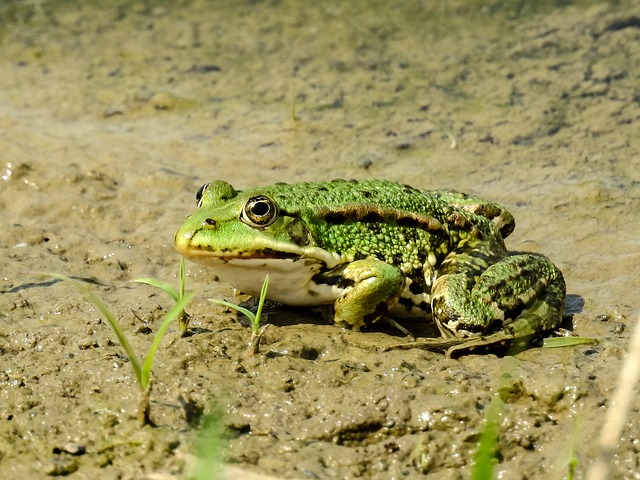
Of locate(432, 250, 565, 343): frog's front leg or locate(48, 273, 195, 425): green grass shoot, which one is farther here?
locate(432, 250, 565, 343): frog's front leg

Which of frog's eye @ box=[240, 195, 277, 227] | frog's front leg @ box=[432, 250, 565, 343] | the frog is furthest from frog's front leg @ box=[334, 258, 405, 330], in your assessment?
frog's eye @ box=[240, 195, 277, 227]

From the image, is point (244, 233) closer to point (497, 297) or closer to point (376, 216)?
point (376, 216)

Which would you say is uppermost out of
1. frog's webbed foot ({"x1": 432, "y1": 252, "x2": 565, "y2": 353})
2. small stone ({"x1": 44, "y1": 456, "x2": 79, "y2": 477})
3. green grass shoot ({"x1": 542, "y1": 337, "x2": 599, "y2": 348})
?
frog's webbed foot ({"x1": 432, "y1": 252, "x2": 565, "y2": 353})

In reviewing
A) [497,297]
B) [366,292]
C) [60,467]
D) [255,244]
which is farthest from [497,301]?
[60,467]

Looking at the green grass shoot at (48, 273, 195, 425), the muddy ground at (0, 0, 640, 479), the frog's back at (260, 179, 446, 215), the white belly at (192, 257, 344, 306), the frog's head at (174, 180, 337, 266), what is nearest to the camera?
the green grass shoot at (48, 273, 195, 425)

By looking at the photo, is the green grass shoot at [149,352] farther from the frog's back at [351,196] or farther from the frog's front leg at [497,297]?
the frog's front leg at [497,297]

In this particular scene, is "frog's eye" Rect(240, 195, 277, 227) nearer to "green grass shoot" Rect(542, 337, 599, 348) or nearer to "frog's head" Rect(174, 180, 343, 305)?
"frog's head" Rect(174, 180, 343, 305)
